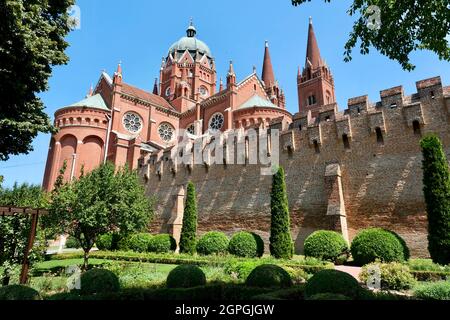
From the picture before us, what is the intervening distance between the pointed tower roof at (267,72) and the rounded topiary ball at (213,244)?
42.4 meters

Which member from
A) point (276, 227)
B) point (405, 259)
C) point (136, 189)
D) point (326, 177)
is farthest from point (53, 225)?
point (405, 259)

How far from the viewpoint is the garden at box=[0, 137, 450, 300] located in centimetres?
803

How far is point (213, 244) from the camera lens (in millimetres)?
20984

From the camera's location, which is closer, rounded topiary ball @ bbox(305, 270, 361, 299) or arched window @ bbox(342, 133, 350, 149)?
rounded topiary ball @ bbox(305, 270, 361, 299)

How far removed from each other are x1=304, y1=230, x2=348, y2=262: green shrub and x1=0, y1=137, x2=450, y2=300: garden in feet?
0.16

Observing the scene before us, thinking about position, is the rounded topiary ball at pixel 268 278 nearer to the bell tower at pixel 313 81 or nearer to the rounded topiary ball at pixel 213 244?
the rounded topiary ball at pixel 213 244

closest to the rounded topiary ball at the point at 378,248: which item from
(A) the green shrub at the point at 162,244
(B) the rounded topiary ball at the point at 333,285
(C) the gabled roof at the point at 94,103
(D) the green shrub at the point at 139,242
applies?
(B) the rounded topiary ball at the point at 333,285

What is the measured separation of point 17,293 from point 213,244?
49.2 ft

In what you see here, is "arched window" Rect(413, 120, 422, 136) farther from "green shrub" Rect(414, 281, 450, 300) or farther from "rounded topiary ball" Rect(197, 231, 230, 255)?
"rounded topiary ball" Rect(197, 231, 230, 255)

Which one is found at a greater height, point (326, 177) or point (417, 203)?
point (326, 177)

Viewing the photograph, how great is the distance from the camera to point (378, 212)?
59.6 ft

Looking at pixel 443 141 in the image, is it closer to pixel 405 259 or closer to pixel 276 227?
pixel 405 259

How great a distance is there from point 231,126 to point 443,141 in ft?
85.5

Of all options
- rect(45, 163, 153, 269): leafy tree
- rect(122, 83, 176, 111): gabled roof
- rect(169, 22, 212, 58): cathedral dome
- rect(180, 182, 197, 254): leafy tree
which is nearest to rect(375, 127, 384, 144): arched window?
rect(180, 182, 197, 254): leafy tree
